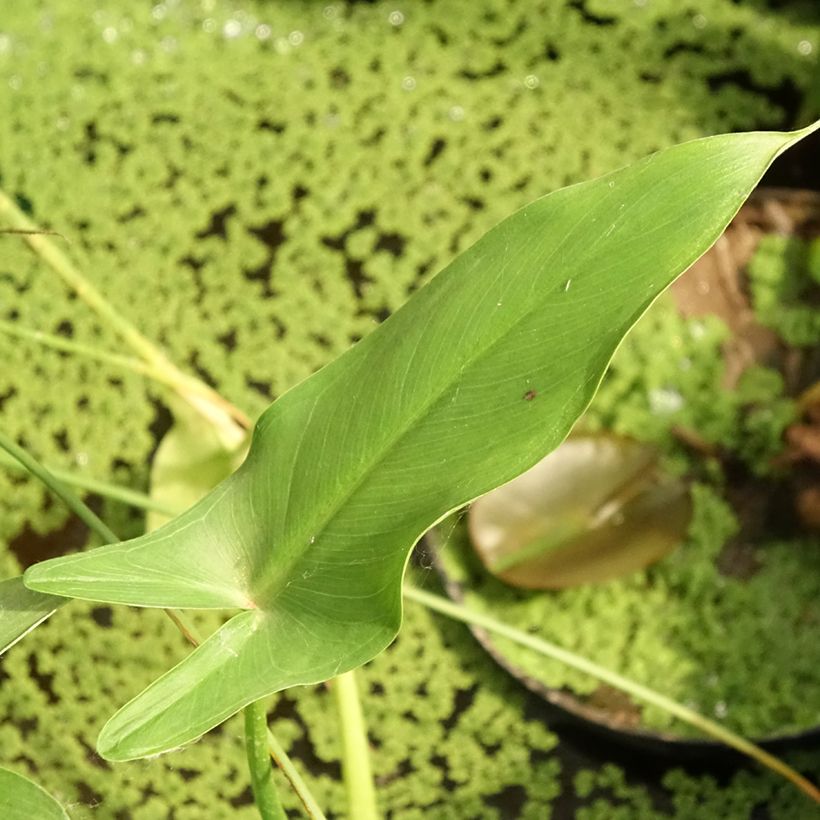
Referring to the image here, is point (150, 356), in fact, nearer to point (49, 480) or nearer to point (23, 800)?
point (49, 480)

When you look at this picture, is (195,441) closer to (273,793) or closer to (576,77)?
(273,793)

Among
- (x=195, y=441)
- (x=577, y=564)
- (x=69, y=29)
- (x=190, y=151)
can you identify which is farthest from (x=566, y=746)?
(x=69, y=29)

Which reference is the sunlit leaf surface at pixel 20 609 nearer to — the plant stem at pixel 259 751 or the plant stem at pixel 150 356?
the plant stem at pixel 259 751

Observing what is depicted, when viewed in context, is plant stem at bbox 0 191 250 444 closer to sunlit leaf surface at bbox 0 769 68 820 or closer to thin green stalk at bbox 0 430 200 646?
thin green stalk at bbox 0 430 200 646

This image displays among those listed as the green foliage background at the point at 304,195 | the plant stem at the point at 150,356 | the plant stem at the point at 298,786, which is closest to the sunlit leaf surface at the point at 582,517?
the green foliage background at the point at 304,195

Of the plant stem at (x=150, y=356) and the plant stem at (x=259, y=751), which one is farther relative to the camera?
the plant stem at (x=150, y=356)

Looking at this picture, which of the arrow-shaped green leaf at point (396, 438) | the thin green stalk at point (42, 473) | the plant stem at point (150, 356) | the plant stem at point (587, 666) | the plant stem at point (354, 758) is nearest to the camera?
the arrow-shaped green leaf at point (396, 438)
